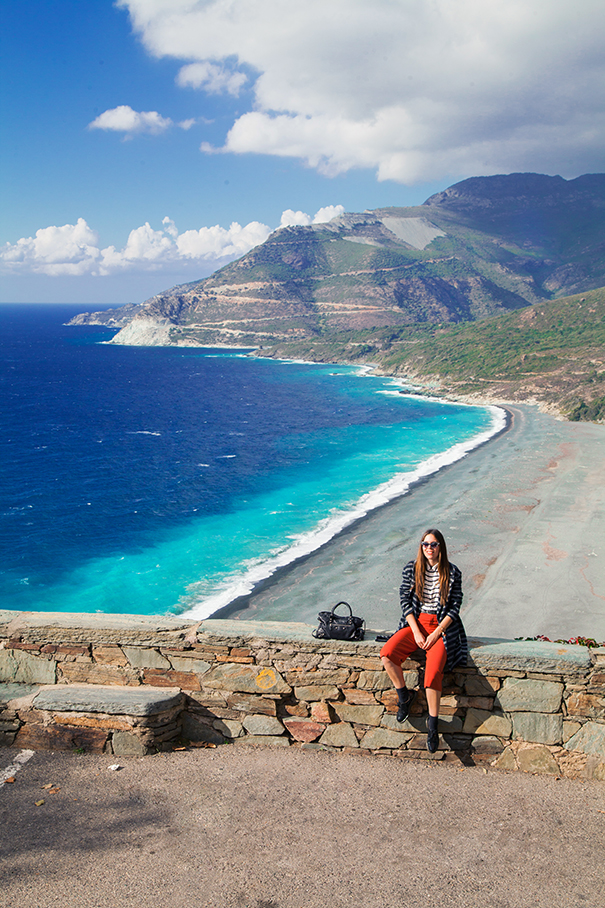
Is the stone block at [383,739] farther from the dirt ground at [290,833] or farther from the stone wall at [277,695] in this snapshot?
the dirt ground at [290,833]

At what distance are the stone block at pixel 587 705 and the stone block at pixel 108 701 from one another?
405cm

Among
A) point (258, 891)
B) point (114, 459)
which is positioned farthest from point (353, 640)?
point (114, 459)

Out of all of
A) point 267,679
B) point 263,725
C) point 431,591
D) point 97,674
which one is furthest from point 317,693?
point 97,674

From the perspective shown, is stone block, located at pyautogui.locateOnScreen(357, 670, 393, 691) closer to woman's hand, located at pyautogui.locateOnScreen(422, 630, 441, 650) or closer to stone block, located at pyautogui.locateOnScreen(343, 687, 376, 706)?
stone block, located at pyautogui.locateOnScreen(343, 687, 376, 706)

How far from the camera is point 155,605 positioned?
23.9 meters

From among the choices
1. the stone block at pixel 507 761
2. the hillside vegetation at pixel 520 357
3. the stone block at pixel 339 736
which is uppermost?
the hillside vegetation at pixel 520 357

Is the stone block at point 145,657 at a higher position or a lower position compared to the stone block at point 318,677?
higher

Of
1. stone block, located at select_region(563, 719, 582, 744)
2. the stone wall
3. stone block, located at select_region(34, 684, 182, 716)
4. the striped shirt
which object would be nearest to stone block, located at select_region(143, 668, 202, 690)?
the stone wall

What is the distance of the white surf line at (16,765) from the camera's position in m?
5.70

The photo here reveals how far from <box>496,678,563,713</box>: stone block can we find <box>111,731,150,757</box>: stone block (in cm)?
367

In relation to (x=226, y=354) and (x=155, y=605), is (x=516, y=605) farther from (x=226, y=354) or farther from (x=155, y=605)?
(x=226, y=354)

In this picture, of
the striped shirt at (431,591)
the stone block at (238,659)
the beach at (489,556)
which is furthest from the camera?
the beach at (489,556)

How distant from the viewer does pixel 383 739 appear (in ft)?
20.3

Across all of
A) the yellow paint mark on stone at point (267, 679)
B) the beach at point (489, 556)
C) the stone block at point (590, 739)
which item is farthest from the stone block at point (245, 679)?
the beach at point (489, 556)
